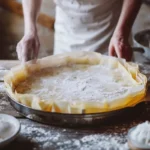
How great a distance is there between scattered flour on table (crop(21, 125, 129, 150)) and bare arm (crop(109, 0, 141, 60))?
598 millimetres

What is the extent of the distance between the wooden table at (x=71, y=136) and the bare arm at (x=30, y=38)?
1.39 feet

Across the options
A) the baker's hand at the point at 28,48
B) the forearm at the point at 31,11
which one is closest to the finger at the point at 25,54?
the baker's hand at the point at 28,48

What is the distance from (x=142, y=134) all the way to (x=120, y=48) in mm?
690

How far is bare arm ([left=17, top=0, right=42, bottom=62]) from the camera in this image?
5.52 feet

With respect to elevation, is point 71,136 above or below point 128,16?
below

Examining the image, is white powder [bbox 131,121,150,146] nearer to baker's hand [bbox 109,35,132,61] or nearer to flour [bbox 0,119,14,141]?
flour [bbox 0,119,14,141]

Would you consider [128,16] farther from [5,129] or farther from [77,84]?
[5,129]

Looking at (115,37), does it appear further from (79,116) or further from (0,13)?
(0,13)

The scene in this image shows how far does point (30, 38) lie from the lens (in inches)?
70.4

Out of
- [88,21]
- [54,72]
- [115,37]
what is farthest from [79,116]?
[88,21]

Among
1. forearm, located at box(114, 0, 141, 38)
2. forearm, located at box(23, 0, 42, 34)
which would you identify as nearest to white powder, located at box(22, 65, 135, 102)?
forearm, located at box(114, 0, 141, 38)

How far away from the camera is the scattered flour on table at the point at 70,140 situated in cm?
114

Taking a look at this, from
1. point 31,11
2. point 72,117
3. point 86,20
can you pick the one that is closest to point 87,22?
point 86,20

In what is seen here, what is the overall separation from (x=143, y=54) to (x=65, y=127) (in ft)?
3.63
